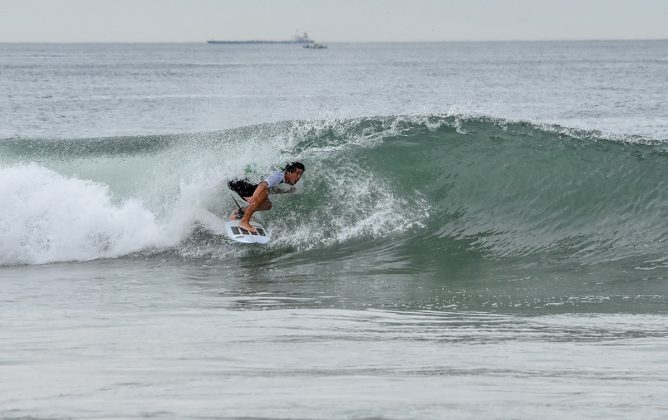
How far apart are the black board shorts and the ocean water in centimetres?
65

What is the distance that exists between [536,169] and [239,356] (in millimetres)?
9764

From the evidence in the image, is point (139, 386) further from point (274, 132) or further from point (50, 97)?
point (50, 97)

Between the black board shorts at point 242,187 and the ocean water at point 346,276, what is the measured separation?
0.65 meters

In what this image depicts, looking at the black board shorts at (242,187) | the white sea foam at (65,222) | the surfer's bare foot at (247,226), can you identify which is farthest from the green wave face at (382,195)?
the black board shorts at (242,187)

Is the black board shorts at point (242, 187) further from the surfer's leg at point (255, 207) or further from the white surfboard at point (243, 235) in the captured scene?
the white surfboard at point (243, 235)

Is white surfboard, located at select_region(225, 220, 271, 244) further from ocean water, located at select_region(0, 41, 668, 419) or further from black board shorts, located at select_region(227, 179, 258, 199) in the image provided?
black board shorts, located at select_region(227, 179, 258, 199)

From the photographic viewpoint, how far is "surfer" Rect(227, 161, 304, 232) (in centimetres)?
1341

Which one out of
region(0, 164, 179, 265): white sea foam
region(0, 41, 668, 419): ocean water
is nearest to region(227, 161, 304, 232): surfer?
region(0, 41, 668, 419): ocean water

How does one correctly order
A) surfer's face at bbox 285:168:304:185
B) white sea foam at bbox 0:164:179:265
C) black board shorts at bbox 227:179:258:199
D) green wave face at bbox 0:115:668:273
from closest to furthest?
surfer's face at bbox 285:168:304:185 < black board shorts at bbox 227:179:258:199 < green wave face at bbox 0:115:668:273 < white sea foam at bbox 0:164:179:265

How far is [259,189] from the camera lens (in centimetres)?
1349

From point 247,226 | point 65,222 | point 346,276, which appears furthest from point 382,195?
point 65,222

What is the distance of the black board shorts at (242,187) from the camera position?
13.7 m

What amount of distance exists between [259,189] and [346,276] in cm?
213

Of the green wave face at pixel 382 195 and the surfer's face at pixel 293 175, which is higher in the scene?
the surfer's face at pixel 293 175
